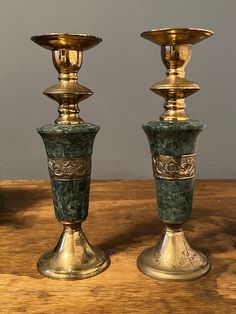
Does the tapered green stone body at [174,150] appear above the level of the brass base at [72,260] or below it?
above

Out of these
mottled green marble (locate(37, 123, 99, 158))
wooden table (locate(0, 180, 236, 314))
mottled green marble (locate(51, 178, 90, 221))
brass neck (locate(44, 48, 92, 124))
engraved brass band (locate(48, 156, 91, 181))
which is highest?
brass neck (locate(44, 48, 92, 124))

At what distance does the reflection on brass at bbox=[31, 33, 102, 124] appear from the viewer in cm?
58

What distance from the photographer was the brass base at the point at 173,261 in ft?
2.05

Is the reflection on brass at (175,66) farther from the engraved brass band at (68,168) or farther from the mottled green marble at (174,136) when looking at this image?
the engraved brass band at (68,168)

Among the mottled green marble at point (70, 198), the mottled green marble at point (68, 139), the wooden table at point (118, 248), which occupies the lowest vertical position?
the wooden table at point (118, 248)

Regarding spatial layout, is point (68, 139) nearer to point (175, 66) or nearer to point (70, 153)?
point (70, 153)

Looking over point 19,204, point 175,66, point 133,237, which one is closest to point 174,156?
point 175,66

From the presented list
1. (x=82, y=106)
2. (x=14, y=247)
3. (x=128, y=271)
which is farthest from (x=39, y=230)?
(x=82, y=106)

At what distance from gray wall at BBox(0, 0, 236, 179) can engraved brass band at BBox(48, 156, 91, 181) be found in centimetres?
57

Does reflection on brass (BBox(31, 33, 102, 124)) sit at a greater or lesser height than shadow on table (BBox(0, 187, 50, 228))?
greater

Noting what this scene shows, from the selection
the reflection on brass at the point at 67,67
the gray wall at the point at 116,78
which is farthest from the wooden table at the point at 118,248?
the reflection on brass at the point at 67,67

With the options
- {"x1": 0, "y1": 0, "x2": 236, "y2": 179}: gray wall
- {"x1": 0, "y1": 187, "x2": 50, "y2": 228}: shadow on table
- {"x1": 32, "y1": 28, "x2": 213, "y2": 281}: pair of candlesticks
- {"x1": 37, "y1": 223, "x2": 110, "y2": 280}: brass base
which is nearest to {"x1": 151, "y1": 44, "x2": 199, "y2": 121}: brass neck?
{"x1": 32, "y1": 28, "x2": 213, "y2": 281}: pair of candlesticks

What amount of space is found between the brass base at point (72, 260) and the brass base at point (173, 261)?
0.22 feet

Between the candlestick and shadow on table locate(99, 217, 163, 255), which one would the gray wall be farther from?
the candlestick
